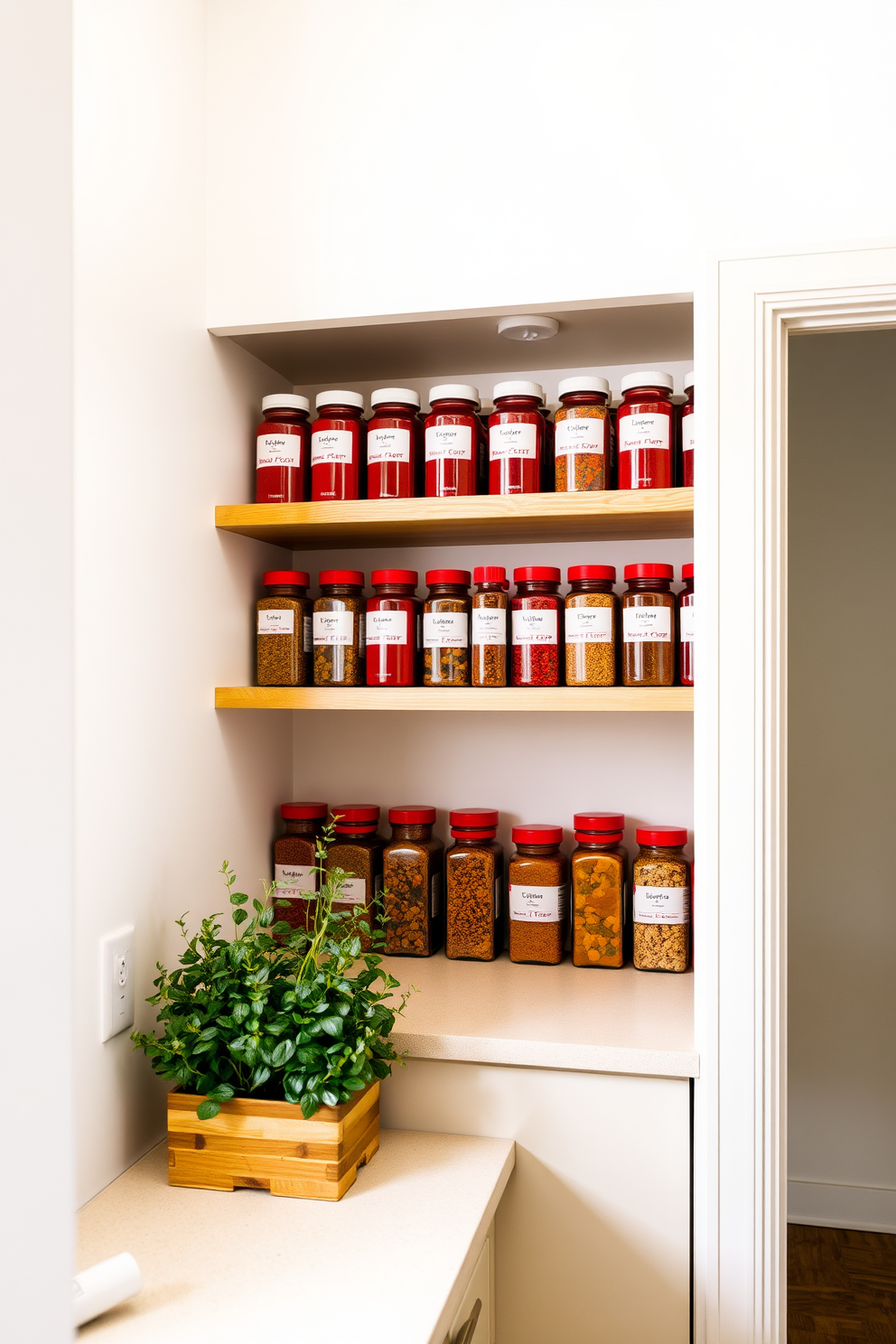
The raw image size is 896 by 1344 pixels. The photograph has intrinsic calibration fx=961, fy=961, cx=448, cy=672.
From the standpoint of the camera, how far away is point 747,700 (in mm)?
1242

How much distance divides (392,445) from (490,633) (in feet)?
1.10

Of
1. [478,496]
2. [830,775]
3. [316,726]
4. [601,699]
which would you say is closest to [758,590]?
[601,699]

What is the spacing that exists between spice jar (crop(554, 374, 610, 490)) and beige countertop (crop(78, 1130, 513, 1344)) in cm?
95

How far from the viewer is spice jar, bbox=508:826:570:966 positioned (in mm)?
1601

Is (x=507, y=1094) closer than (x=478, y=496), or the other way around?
(x=507, y=1094)

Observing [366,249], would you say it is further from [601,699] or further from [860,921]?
[860,921]

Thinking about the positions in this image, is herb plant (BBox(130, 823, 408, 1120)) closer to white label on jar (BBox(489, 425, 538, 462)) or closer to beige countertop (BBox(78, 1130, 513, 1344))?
beige countertop (BBox(78, 1130, 513, 1344))

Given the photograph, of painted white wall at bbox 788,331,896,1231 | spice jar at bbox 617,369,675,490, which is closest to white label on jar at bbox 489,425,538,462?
spice jar at bbox 617,369,675,490

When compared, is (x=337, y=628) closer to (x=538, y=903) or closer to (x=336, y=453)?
(x=336, y=453)

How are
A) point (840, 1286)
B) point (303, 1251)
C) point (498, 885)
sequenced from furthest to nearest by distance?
point (840, 1286), point (498, 885), point (303, 1251)

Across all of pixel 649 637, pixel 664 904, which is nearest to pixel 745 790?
pixel 649 637

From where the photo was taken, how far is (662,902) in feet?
5.11

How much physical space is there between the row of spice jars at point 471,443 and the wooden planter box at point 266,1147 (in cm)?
88

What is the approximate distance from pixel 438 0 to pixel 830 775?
5.95 feet
